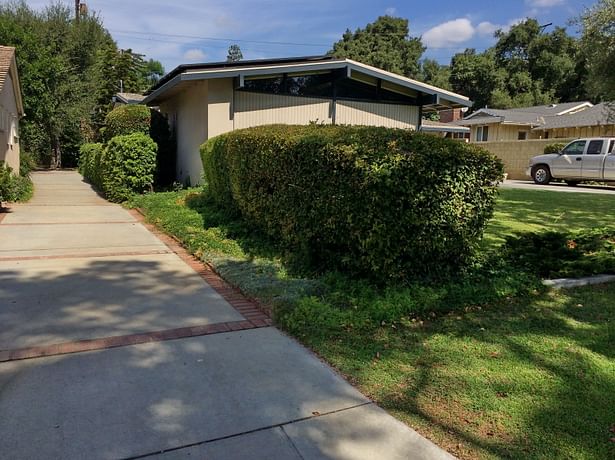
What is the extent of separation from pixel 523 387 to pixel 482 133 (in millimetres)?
34702

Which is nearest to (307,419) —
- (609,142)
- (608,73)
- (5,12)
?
(608,73)

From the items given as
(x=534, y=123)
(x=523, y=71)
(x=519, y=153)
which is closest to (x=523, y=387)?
(x=519, y=153)

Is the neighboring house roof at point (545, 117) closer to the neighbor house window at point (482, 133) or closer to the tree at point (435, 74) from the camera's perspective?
the neighbor house window at point (482, 133)

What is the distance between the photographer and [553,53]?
160ft

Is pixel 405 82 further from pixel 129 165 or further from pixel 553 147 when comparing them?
pixel 553 147

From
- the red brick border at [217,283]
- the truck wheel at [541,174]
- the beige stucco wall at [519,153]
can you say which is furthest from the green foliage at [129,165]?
the beige stucco wall at [519,153]

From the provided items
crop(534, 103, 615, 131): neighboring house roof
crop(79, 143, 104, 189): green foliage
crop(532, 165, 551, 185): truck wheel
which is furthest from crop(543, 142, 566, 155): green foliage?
crop(79, 143, 104, 189): green foliage

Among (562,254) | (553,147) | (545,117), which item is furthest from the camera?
(545,117)

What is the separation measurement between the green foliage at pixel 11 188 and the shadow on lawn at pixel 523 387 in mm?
10978

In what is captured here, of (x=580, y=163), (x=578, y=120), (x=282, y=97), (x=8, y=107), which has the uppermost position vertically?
(x=578, y=120)

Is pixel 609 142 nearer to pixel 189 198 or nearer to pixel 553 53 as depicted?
pixel 189 198

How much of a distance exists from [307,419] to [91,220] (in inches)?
357

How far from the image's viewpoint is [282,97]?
1445cm

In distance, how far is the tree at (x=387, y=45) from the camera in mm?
53094
